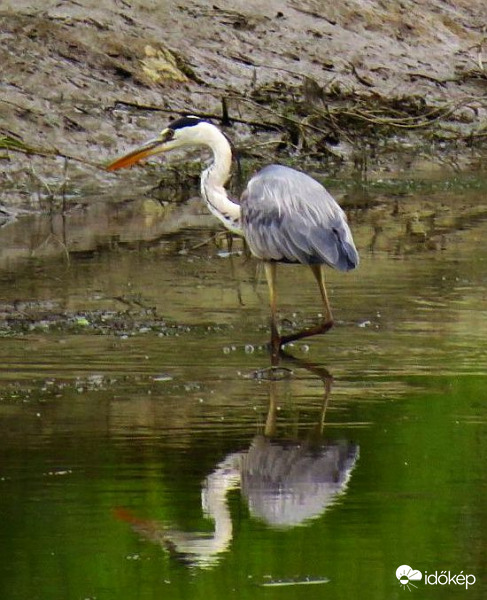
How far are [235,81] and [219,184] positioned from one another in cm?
866

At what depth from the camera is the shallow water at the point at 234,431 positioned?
588 centimetres

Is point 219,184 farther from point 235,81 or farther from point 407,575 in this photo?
point 235,81

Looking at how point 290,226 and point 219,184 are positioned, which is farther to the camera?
point 219,184

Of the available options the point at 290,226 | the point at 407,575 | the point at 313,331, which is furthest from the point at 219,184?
the point at 407,575

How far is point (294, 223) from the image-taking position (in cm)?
998

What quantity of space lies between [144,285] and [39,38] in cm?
706

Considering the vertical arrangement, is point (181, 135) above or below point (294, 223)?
above

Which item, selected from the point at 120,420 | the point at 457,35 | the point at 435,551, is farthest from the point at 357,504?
the point at 457,35

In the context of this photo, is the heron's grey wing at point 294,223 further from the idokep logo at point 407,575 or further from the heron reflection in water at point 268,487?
the idokep logo at point 407,575

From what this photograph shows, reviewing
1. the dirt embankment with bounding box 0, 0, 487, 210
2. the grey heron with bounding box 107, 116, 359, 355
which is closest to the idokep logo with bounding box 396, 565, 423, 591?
the grey heron with bounding box 107, 116, 359, 355

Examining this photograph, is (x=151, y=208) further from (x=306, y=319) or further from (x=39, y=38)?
(x=306, y=319)

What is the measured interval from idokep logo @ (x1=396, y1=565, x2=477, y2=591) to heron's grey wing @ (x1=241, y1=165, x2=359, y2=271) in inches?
162

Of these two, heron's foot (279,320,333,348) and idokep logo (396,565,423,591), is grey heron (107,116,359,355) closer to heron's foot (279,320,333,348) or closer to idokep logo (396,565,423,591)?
heron's foot (279,320,333,348)

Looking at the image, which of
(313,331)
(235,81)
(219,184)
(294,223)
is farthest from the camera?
(235,81)
